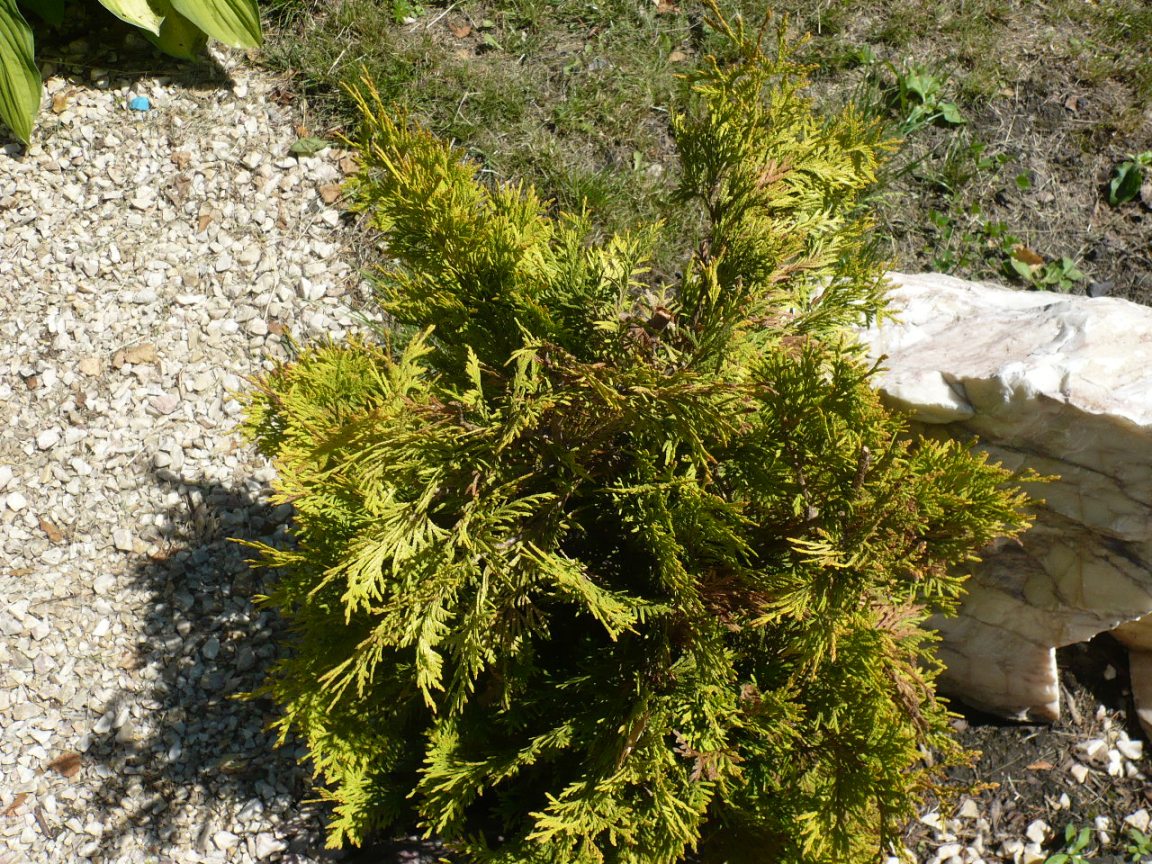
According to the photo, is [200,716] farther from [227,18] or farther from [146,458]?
[227,18]

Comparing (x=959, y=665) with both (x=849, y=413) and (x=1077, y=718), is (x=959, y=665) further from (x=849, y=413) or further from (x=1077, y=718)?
(x=849, y=413)

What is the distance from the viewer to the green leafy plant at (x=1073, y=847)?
10.0ft

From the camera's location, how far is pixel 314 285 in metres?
3.91

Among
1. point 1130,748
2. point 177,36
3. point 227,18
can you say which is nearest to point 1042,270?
point 1130,748

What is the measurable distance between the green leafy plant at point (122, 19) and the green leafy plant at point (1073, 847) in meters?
4.39

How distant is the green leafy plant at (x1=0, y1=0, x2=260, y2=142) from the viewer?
12.8 feet

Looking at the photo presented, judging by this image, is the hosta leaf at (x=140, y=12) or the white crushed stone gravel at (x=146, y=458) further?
the hosta leaf at (x=140, y=12)

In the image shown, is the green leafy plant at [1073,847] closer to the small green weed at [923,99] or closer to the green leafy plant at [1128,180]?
the green leafy plant at [1128,180]

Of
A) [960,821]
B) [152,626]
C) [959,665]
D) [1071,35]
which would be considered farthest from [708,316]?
[1071,35]

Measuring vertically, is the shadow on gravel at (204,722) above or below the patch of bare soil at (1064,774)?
above

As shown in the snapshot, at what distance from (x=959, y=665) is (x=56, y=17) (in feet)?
15.2

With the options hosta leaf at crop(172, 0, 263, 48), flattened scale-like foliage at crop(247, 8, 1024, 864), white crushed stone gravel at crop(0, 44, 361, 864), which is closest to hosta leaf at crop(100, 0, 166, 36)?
hosta leaf at crop(172, 0, 263, 48)

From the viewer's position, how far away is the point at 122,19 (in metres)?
3.91

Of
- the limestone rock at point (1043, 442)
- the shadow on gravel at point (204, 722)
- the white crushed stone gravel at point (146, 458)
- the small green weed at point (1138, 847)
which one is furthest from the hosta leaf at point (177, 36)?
the small green weed at point (1138, 847)
